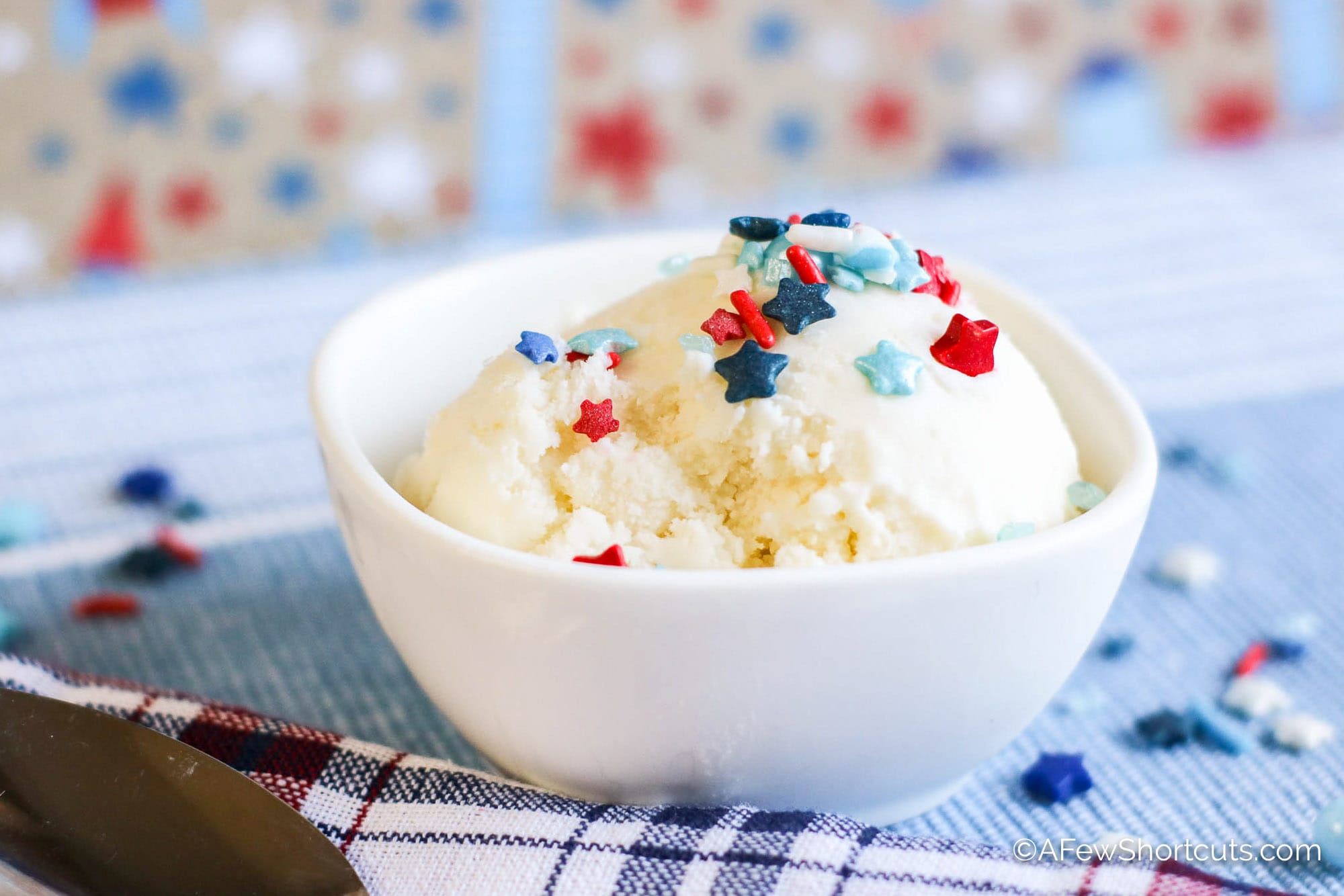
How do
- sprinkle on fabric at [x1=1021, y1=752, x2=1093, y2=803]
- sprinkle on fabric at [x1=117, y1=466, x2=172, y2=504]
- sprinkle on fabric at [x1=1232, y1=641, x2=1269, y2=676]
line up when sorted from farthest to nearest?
sprinkle on fabric at [x1=117, y1=466, x2=172, y2=504]
sprinkle on fabric at [x1=1232, y1=641, x2=1269, y2=676]
sprinkle on fabric at [x1=1021, y1=752, x2=1093, y2=803]

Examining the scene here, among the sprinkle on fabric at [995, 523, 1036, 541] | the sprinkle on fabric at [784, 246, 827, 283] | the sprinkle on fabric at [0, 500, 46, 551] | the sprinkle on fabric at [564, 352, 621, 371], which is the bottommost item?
the sprinkle on fabric at [0, 500, 46, 551]

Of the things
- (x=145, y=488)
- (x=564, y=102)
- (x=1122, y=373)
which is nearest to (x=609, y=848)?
(x=145, y=488)

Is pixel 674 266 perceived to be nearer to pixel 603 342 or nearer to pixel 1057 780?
pixel 603 342

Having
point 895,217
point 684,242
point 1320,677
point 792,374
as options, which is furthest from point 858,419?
point 895,217

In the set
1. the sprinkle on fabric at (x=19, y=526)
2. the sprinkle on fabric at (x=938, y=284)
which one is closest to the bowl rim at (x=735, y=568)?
the sprinkle on fabric at (x=938, y=284)

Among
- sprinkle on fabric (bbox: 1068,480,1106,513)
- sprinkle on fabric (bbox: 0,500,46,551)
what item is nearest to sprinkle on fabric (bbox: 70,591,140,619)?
sprinkle on fabric (bbox: 0,500,46,551)

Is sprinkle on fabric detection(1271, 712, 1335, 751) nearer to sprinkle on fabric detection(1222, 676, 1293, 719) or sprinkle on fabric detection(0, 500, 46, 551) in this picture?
sprinkle on fabric detection(1222, 676, 1293, 719)
